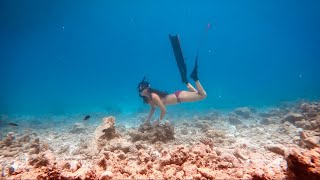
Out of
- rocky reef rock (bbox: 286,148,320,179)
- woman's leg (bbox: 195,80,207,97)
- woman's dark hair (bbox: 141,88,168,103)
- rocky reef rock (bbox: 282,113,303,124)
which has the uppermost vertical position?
woman's leg (bbox: 195,80,207,97)

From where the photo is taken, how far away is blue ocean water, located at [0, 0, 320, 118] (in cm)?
4131

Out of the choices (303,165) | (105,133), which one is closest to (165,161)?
(303,165)

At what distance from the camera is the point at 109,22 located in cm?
6656

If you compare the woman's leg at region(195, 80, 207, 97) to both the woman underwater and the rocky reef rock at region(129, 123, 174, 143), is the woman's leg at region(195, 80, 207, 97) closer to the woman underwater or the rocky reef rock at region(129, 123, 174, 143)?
the woman underwater

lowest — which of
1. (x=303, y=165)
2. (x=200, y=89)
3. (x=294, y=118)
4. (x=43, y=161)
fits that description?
(x=303, y=165)

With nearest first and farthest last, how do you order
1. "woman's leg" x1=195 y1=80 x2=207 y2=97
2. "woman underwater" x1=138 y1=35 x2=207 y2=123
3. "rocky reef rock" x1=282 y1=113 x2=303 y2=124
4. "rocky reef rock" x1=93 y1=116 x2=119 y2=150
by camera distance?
"rocky reef rock" x1=93 y1=116 x2=119 y2=150
"woman underwater" x1=138 y1=35 x2=207 y2=123
"woman's leg" x1=195 y1=80 x2=207 y2=97
"rocky reef rock" x1=282 y1=113 x2=303 y2=124

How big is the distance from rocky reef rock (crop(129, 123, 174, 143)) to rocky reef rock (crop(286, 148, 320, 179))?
4.31 m

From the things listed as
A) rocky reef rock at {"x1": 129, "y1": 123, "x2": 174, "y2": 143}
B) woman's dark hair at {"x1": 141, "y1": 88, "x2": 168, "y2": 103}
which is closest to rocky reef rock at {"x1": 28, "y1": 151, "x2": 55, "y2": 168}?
rocky reef rock at {"x1": 129, "y1": 123, "x2": 174, "y2": 143}

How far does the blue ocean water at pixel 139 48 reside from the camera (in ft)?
136

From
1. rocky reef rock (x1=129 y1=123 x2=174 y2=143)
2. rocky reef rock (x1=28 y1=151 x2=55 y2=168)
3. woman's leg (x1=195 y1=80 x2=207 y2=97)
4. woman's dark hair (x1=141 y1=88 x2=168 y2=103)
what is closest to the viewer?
Answer: rocky reef rock (x1=28 y1=151 x2=55 y2=168)

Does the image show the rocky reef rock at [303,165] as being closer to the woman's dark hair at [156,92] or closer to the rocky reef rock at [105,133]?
the rocky reef rock at [105,133]

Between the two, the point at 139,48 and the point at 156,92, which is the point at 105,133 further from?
the point at 139,48

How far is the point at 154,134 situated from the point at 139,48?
305 feet

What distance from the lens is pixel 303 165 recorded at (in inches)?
100
